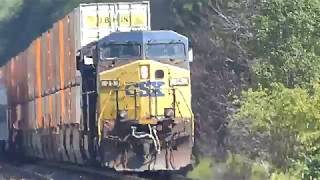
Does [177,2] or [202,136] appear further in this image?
[177,2]

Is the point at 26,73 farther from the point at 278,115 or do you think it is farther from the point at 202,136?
the point at 278,115

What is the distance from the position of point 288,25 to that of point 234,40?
32.0 feet

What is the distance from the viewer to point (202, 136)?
3162 cm

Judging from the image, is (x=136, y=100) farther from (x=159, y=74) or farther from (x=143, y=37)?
(x=143, y=37)

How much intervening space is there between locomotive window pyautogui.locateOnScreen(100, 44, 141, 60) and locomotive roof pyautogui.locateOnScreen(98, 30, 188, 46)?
114mm

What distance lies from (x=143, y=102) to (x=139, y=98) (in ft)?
0.50

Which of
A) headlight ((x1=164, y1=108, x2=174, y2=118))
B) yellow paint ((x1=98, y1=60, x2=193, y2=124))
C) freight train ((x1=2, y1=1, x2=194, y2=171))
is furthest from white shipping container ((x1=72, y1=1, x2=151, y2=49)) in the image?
headlight ((x1=164, y1=108, x2=174, y2=118))

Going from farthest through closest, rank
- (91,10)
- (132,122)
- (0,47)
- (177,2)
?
(0,47)
(177,2)
(91,10)
(132,122)

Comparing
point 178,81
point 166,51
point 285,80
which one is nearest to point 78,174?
point 166,51

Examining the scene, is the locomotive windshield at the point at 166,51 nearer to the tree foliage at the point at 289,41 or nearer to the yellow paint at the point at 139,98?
the yellow paint at the point at 139,98

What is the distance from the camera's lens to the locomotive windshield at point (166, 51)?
846 inches

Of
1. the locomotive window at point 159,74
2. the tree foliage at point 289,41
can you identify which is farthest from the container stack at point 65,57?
the tree foliage at point 289,41

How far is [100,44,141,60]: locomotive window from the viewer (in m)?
21.5

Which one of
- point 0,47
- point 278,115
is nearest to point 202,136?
point 278,115
